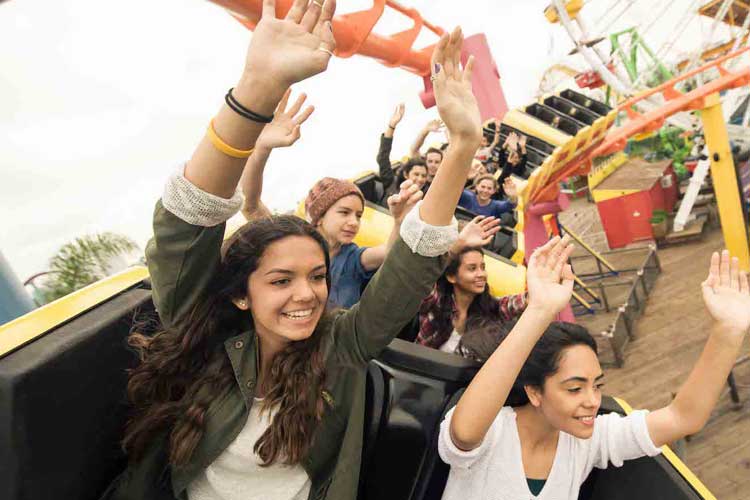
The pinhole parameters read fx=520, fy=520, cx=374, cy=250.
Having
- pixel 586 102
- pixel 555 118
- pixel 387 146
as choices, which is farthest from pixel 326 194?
pixel 586 102

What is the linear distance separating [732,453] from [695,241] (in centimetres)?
428

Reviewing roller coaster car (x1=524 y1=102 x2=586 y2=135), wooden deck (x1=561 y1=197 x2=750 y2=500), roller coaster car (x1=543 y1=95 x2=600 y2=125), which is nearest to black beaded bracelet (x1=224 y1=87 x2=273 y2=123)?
wooden deck (x1=561 y1=197 x2=750 y2=500)

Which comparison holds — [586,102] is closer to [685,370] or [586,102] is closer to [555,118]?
[555,118]

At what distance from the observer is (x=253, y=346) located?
0.82m

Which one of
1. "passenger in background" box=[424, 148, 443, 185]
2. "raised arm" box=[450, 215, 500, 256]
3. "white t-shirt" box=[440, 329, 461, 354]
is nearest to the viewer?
"raised arm" box=[450, 215, 500, 256]

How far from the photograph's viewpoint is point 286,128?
95 centimetres

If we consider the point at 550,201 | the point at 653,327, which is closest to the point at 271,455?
the point at 550,201

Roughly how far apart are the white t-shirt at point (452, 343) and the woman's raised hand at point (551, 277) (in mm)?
586

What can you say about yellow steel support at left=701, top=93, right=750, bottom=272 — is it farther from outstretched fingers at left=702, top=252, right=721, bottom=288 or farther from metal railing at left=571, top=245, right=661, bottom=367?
outstretched fingers at left=702, top=252, right=721, bottom=288

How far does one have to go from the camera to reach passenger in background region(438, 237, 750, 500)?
0.78m

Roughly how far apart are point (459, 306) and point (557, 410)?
650 millimetres

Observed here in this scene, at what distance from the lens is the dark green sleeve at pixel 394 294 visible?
72 centimetres

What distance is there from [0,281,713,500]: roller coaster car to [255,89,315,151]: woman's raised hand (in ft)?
1.33

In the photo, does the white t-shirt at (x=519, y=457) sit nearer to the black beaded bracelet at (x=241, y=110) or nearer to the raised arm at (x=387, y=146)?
the black beaded bracelet at (x=241, y=110)
